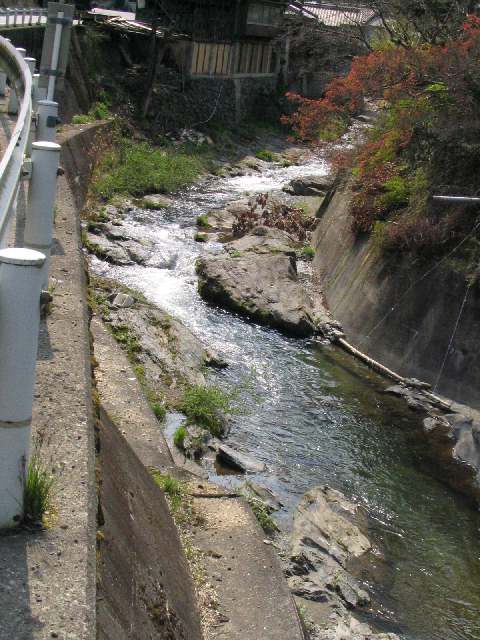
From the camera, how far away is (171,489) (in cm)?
768

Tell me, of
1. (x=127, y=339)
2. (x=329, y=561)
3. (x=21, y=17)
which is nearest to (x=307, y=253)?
(x=127, y=339)

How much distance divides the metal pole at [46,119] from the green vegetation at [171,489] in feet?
10.6

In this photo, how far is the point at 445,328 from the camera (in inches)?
586

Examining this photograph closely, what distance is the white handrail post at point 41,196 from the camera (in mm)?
5445

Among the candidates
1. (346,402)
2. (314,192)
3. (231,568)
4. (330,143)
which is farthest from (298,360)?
(314,192)

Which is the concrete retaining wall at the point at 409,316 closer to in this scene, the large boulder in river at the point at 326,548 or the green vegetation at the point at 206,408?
the green vegetation at the point at 206,408

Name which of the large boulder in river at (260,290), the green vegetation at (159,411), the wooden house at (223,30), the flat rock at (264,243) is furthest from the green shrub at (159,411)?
the wooden house at (223,30)

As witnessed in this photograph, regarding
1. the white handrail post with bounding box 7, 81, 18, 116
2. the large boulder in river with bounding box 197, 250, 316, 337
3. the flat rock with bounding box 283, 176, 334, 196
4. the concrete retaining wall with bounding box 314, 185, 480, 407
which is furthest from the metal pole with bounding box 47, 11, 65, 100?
the flat rock with bounding box 283, 176, 334, 196

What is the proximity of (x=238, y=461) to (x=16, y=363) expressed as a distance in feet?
24.9

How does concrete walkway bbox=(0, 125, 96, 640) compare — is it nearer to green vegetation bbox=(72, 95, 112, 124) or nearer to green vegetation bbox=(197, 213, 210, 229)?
green vegetation bbox=(197, 213, 210, 229)

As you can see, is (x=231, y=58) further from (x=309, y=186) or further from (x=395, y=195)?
(x=395, y=195)

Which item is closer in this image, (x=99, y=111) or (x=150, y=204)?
(x=150, y=204)

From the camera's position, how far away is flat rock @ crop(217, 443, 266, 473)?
10594mm

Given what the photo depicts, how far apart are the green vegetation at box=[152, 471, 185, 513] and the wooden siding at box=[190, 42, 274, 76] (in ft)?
97.1
